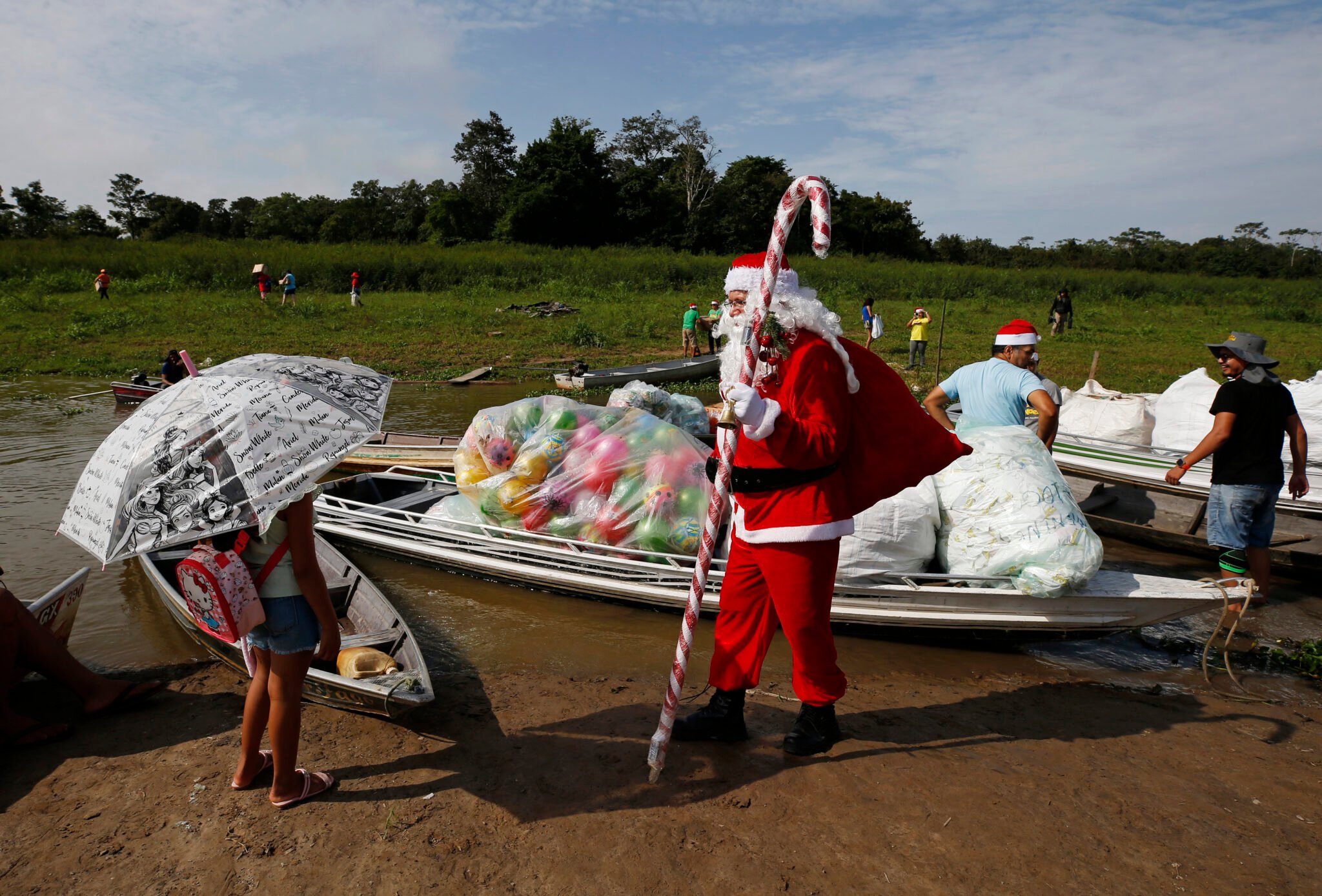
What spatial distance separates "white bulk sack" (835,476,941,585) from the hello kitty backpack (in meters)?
3.19

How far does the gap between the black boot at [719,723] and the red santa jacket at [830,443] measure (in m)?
0.85

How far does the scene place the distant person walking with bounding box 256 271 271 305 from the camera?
23625 millimetres

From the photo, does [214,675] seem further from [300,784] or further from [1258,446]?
[1258,446]

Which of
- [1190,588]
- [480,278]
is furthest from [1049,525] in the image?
[480,278]

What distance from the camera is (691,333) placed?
19.7 meters

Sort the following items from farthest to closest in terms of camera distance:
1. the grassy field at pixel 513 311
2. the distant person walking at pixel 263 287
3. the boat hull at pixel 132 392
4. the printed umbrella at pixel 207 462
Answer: the distant person walking at pixel 263 287
the grassy field at pixel 513 311
the boat hull at pixel 132 392
the printed umbrella at pixel 207 462

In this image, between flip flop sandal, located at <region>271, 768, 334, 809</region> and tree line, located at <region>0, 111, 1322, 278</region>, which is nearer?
flip flop sandal, located at <region>271, 768, 334, 809</region>

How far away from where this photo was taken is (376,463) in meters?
8.45

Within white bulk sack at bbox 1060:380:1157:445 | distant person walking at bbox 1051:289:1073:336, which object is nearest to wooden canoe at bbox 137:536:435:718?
white bulk sack at bbox 1060:380:1157:445

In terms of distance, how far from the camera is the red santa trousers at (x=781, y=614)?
3154 millimetres

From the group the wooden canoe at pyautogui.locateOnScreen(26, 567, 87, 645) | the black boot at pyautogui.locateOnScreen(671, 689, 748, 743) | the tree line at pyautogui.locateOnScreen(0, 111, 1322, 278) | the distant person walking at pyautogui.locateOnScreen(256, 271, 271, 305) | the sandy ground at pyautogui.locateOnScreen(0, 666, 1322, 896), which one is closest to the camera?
the sandy ground at pyautogui.locateOnScreen(0, 666, 1322, 896)

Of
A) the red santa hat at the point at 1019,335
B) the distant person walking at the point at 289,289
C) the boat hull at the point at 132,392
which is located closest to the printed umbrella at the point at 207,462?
the red santa hat at the point at 1019,335

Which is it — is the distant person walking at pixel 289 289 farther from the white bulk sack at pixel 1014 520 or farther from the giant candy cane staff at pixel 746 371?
the giant candy cane staff at pixel 746 371

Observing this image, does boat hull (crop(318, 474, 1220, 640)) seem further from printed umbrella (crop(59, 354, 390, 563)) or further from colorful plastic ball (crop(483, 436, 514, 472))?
printed umbrella (crop(59, 354, 390, 563))
